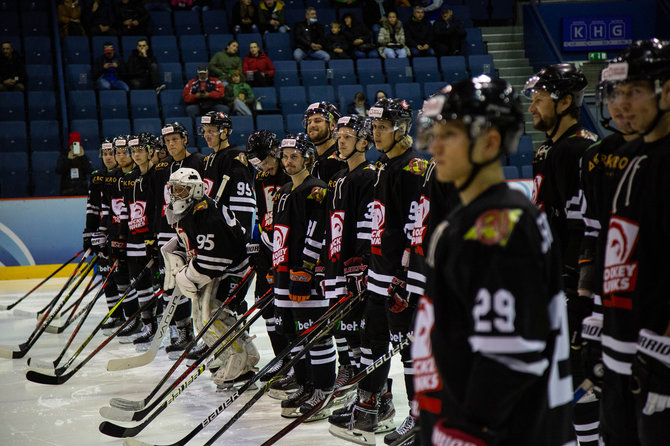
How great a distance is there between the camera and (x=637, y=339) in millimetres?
1888

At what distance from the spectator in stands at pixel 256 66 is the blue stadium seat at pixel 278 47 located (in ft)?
1.98

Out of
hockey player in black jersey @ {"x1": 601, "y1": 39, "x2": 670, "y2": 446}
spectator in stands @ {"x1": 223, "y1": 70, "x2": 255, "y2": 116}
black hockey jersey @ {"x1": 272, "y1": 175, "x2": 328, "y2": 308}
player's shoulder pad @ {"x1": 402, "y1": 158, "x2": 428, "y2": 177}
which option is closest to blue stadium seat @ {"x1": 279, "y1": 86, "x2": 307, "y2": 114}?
spectator in stands @ {"x1": 223, "y1": 70, "x2": 255, "y2": 116}

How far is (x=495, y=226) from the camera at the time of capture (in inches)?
54.9

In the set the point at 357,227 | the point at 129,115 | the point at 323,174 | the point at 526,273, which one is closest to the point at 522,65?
the point at 129,115

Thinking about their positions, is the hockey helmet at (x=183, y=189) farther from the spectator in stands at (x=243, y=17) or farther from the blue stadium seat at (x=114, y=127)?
the spectator in stands at (x=243, y=17)

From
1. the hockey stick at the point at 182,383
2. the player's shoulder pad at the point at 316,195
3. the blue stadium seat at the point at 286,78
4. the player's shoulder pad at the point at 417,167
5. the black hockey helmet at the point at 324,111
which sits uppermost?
the blue stadium seat at the point at 286,78

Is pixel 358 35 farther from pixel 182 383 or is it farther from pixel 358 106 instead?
pixel 182 383

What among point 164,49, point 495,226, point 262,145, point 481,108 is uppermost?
point 164,49

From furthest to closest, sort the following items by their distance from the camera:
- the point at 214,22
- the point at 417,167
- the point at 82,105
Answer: the point at 214,22 < the point at 82,105 < the point at 417,167

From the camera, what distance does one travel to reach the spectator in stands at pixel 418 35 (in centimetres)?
1123

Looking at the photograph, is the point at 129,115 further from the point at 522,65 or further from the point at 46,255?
the point at 522,65

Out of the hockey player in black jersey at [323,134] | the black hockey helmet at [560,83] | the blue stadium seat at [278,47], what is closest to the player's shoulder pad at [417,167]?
the black hockey helmet at [560,83]

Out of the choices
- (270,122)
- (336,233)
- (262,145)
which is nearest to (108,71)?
(270,122)

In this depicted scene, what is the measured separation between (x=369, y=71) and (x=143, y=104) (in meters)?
3.28
